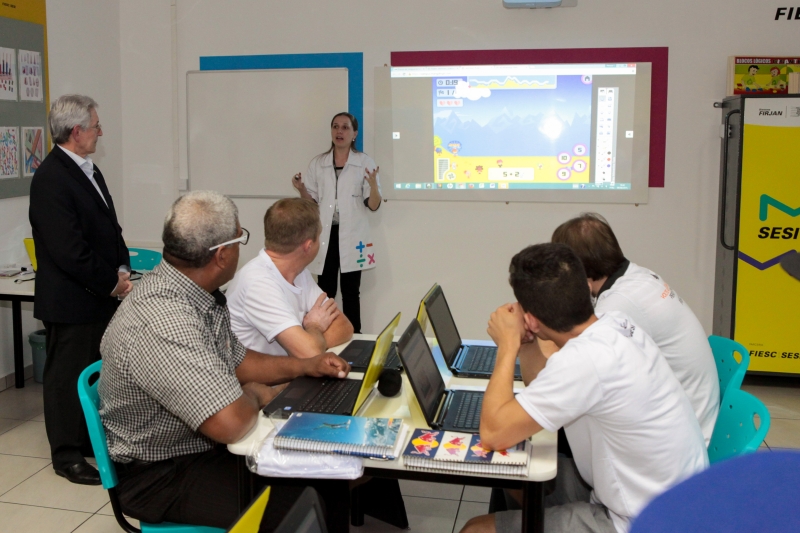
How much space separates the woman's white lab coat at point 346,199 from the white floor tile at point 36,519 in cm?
255

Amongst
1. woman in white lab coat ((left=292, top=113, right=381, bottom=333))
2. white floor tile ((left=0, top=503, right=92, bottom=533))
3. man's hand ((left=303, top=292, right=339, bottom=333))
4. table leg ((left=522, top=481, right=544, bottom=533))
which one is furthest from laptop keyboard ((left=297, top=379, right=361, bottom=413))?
woman in white lab coat ((left=292, top=113, right=381, bottom=333))

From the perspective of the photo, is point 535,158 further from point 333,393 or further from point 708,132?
point 333,393

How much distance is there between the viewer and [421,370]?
6.68 ft

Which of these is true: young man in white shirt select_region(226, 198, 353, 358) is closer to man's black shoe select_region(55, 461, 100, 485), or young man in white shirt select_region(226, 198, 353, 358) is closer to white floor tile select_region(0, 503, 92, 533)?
white floor tile select_region(0, 503, 92, 533)

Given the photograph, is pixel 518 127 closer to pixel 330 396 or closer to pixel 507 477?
pixel 330 396

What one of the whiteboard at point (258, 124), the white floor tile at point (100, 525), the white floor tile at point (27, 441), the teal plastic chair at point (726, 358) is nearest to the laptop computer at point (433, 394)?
the teal plastic chair at point (726, 358)

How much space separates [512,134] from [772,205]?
1748 mm

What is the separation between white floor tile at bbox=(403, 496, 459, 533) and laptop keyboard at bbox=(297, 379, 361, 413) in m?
0.93

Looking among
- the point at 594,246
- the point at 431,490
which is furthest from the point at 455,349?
the point at 431,490

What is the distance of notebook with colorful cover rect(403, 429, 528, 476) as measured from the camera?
5.50 feet

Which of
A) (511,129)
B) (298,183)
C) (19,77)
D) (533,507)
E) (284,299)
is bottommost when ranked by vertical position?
(533,507)

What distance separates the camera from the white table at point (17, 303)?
384 centimetres

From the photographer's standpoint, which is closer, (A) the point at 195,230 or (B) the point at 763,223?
(A) the point at 195,230

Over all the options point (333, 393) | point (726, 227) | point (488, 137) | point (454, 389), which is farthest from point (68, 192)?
point (726, 227)
